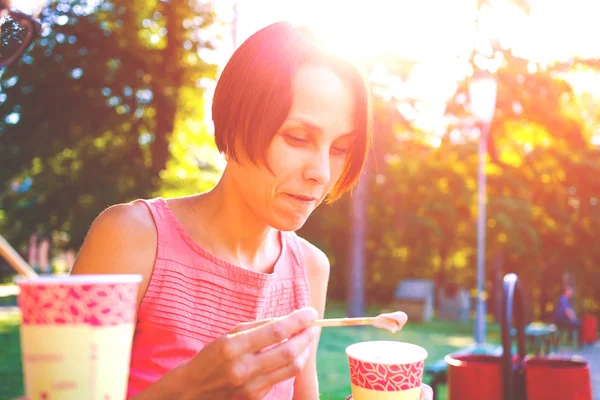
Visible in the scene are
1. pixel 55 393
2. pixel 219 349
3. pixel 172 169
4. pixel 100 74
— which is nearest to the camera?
pixel 55 393

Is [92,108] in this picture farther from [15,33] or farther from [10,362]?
[15,33]

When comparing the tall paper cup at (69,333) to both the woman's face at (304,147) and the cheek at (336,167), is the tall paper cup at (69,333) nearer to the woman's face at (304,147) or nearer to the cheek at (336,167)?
the woman's face at (304,147)

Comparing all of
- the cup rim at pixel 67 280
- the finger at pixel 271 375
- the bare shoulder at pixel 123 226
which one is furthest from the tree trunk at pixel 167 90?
the cup rim at pixel 67 280

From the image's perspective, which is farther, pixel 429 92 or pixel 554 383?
pixel 429 92

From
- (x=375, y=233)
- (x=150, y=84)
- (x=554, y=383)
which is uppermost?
(x=150, y=84)

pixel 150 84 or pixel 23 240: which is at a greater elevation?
pixel 150 84

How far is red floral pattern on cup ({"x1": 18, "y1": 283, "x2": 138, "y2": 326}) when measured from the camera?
2.42 ft

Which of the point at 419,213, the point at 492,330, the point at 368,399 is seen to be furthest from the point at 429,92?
the point at 368,399

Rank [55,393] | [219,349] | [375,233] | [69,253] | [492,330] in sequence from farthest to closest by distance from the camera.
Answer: [375,233] → [492,330] → [69,253] → [219,349] → [55,393]

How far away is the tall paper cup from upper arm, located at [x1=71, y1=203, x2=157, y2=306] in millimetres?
767

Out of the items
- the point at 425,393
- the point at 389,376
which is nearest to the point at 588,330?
the point at 425,393

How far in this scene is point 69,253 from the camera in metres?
15.8

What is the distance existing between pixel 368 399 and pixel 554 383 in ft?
5.63

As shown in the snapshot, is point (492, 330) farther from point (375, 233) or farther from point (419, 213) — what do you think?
point (375, 233)
